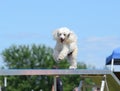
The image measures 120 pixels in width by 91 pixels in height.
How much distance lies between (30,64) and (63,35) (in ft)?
172

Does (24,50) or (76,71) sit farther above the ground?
(76,71)

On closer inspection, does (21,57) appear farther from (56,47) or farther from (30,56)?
(56,47)

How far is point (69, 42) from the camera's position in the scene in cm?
1113

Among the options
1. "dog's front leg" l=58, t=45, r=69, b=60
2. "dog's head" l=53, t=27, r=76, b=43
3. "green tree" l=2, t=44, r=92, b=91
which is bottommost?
"green tree" l=2, t=44, r=92, b=91

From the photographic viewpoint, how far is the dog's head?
36.0ft

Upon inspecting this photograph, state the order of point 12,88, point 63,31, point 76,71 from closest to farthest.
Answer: point 76,71 < point 63,31 < point 12,88

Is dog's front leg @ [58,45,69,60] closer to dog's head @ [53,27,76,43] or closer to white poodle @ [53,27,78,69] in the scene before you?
white poodle @ [53,27,78,69]

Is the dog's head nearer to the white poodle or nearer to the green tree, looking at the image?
the white poodle

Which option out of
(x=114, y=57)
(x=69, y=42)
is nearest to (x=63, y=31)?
(x=69, y=42)

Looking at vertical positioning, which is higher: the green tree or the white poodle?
the white poodle

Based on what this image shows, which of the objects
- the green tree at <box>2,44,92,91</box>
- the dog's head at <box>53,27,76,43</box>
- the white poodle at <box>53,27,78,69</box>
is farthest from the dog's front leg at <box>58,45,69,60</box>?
the green tree at <box>2,44,92,91</box>

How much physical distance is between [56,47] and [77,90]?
99 centimetres

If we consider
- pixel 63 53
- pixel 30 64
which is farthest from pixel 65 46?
pixel 30 64

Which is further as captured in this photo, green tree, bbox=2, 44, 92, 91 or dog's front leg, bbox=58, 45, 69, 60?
green tree, bbox=2, 44, 92, 91
